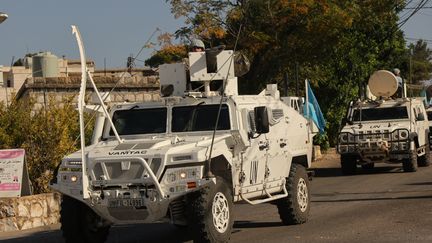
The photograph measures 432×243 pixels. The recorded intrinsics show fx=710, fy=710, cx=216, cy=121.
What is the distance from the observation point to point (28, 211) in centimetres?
1292

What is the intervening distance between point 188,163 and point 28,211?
17.7 feet

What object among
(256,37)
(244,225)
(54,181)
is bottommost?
(244,225)

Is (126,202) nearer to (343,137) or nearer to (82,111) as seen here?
(82,111)

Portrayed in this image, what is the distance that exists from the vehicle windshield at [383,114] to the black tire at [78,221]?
13.6m

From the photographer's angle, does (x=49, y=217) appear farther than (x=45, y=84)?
No

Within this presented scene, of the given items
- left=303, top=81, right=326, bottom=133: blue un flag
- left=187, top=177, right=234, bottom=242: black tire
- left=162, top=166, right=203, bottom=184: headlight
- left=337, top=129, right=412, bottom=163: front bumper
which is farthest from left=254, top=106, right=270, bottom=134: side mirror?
left=303, top=81, right=326, bottom=133: blue un flag

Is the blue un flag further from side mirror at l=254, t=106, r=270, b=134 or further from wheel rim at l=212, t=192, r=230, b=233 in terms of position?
wheel rim at l=212, t=192, r=230, b=233

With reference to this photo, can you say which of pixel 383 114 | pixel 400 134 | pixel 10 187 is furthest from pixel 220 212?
pixel 383 114

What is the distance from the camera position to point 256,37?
21.8 m

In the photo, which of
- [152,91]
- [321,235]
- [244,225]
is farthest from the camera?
[152,91]

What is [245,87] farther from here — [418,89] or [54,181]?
[418,89]

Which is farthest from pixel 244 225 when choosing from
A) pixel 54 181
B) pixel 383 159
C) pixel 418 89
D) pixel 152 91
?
pixel 418 89

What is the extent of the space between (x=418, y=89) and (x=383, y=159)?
48.8 meters

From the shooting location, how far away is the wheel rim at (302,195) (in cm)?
1142
